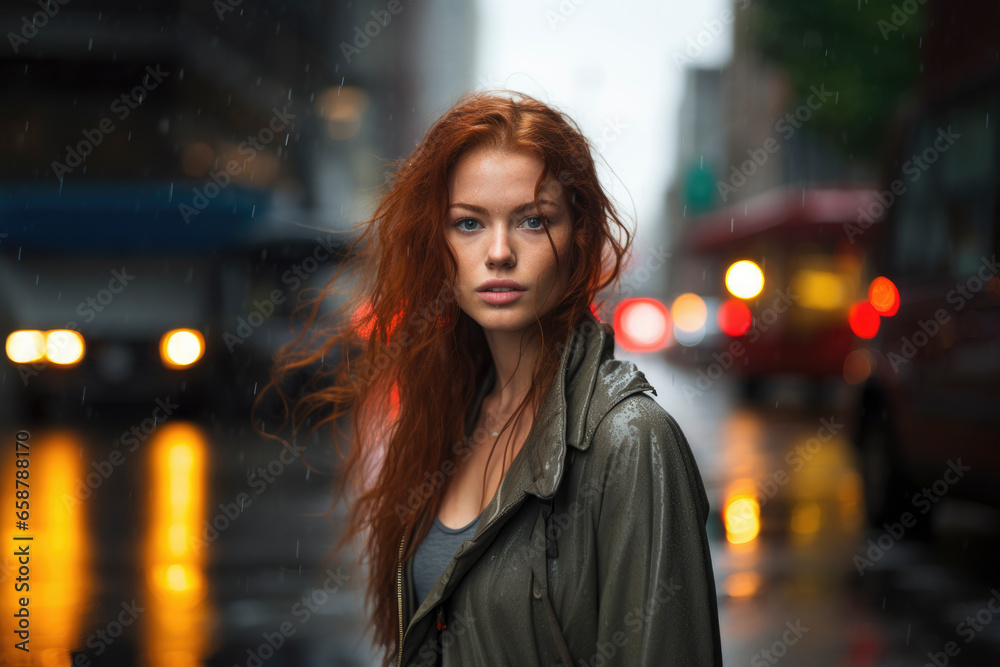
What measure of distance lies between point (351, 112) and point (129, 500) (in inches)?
1825

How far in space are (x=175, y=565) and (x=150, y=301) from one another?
974 centimetres

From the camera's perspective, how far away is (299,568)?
20.4 ft

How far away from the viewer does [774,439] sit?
40.0 ft

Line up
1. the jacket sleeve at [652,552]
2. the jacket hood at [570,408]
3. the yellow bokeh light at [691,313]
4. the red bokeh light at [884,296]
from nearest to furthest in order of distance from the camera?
the jacket sleeve at [652,552]
the jacket hood at [570,408]
the red bokeh light at [884,296]
the yellow bokeh light at [691,313]

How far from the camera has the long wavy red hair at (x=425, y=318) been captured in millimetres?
2020

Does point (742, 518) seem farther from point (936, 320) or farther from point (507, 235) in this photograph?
point (507, 235)

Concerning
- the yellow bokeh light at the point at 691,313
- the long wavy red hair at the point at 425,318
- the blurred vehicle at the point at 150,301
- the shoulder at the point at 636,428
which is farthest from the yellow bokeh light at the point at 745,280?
the shoulder at the point at 636,428

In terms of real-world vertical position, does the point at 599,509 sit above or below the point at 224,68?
below

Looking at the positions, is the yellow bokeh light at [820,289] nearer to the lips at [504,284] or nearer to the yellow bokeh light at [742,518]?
the yellow bokeh light at [742,518]

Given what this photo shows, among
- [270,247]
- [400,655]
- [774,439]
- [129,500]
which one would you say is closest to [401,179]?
[400,655]

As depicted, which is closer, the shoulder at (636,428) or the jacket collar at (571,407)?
the shoulder at (636,428)

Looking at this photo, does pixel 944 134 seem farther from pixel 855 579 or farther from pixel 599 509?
pixel 599 509

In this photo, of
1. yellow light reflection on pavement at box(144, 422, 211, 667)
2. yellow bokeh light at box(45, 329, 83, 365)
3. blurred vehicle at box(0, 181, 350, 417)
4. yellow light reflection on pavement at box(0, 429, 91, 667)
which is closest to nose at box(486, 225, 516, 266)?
yellow light reflection on pavement at box(144, 422, 211, 667)

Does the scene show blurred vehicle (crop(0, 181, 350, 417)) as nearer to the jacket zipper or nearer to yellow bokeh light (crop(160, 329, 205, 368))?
yellow bokeh light (crop(160, 329, 205, 368))
